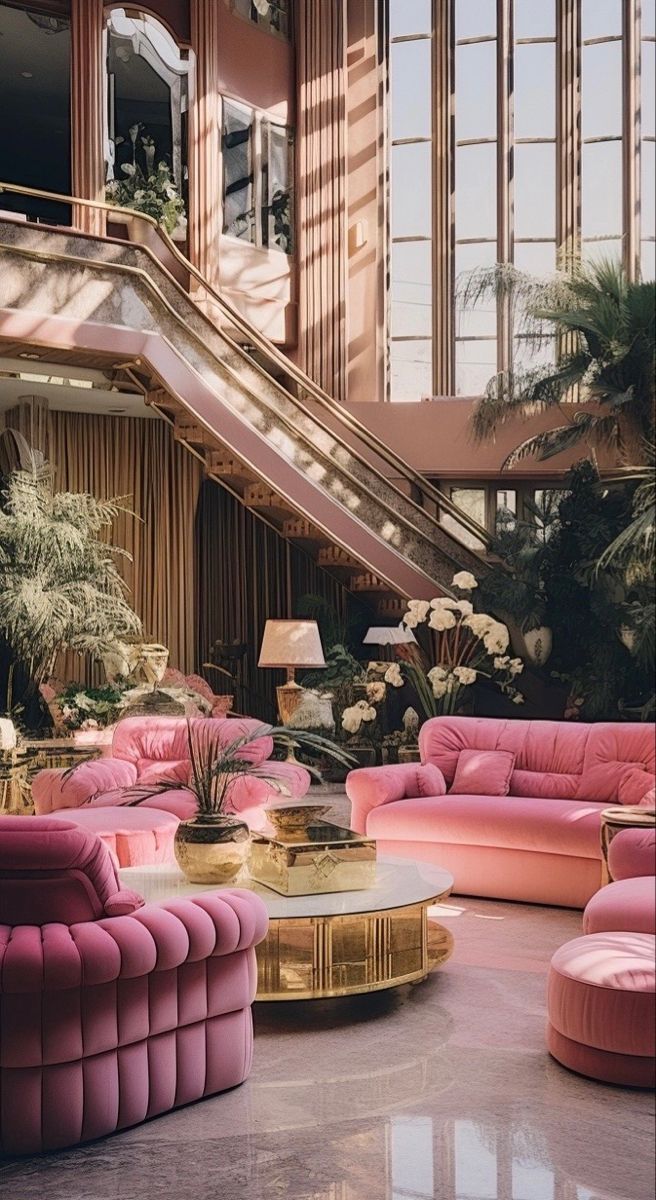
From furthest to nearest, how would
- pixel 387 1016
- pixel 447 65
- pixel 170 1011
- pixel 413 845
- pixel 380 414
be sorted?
1. pixel 447 65
2. pixel 380 414
3. pixel 413 845
4. pixel 387 1016
5. pixel 170 1011

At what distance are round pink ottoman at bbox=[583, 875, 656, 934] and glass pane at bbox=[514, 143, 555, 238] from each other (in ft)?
44.9

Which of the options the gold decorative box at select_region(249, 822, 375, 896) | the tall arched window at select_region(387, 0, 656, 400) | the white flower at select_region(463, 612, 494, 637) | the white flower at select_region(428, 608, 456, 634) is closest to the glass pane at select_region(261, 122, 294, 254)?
the tall arched window at select_region(387, 0, 656, 400)

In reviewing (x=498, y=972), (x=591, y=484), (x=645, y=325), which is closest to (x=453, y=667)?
(x=591, y=484)

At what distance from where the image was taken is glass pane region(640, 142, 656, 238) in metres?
16.6

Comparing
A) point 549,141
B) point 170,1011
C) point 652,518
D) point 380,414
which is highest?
point 549,141

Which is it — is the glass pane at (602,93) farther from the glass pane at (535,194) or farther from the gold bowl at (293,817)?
the gold bowl at (293,817)

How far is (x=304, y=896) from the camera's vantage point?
517cm

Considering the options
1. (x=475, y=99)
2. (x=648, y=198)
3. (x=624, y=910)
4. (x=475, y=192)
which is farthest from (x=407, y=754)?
(x=475, y=99)

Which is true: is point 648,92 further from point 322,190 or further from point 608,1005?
point 608,1005

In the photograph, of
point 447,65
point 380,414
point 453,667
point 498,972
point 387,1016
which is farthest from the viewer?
point 447,65

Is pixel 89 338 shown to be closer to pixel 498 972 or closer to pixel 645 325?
pixel 645 325

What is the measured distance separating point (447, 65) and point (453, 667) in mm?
9613

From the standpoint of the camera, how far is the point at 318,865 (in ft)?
17.2

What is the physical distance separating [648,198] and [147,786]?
12.9 m
